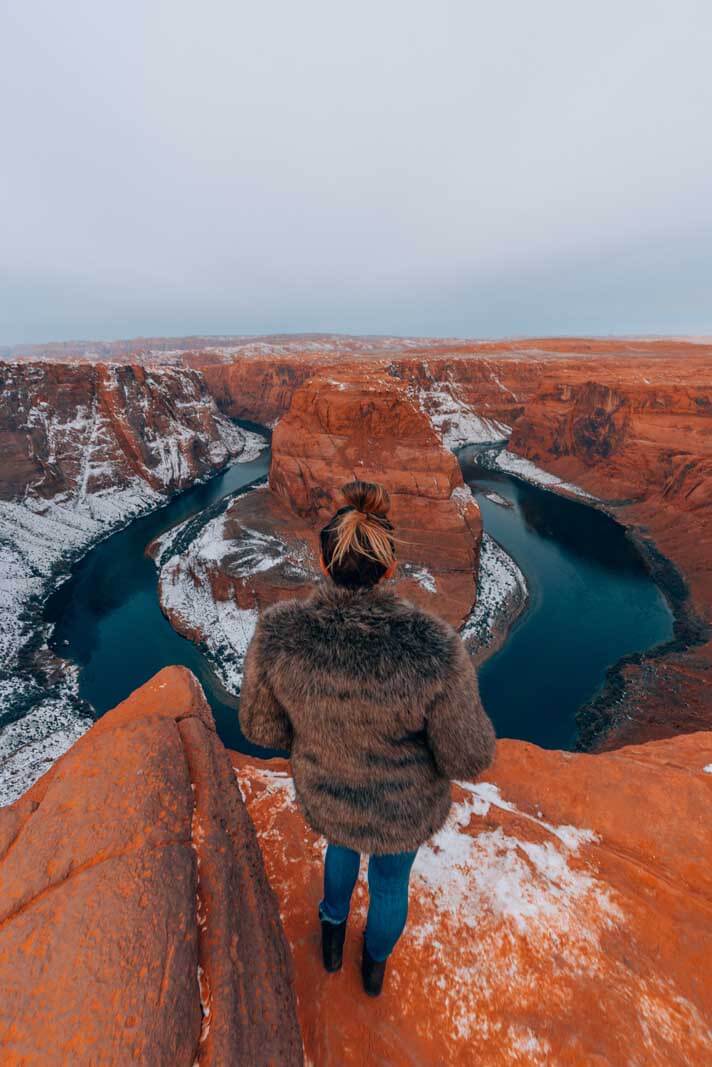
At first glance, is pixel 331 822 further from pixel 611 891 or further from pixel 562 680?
pixel 562 680

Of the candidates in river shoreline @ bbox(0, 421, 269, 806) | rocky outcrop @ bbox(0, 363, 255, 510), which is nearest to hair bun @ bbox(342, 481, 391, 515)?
river shoreline @ bbox(0, 421, 269, 806)

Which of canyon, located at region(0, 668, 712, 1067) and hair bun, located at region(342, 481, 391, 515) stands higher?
hair bun, located at region(342, 481, 391, 515)

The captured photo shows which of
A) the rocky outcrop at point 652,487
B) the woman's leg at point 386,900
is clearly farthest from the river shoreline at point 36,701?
the rocky outcrop at point 652,487

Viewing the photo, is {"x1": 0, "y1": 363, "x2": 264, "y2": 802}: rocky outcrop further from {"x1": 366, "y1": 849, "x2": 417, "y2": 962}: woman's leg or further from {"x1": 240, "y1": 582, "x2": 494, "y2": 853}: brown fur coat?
{"x1": 240, "y1": 582, "x2": 494, "y2": 853}: brown fur coat

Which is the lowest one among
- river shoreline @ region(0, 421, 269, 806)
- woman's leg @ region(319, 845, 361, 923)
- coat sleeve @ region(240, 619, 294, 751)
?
river shoreline @ region(0, 421, 269, 806)

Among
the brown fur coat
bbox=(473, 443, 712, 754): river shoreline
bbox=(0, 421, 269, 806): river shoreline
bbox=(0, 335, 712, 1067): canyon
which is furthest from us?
bbox=(473, 443, 712, 754): river shoreline

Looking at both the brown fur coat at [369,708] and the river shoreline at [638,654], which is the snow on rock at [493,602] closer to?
the river shoreline at [638,654]

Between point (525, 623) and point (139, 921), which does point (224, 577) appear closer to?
point (525, 623)
